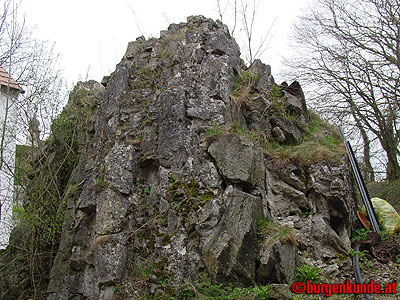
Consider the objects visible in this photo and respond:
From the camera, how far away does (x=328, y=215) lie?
6.17 metres

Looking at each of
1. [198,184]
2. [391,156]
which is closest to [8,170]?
[198,184]

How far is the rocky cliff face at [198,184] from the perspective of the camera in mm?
5281

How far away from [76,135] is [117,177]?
9.73 ft

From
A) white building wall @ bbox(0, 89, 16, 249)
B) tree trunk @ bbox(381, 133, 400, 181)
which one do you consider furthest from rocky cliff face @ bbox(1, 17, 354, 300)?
tree trunk @ bbox(381, 133, 400, 181)

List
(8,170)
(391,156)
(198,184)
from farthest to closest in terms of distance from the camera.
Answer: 1. (391,156)
2. (8,170)
3. (198,184)

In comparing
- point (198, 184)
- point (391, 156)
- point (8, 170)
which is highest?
point (391, 156)

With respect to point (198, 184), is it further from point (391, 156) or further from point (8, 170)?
point (391, 156)

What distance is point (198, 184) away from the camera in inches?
230

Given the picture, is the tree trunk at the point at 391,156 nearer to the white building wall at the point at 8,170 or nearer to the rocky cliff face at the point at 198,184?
the rocky cliff face at the point at 198,184

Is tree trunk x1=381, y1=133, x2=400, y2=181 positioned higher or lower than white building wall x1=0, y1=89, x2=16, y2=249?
higher

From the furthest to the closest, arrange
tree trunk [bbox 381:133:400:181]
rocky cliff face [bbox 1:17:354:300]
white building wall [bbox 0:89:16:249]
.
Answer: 1. tree trunk [bbox 381:133:400:181]
2. white building wall [bbox 0:89:16:249]
3. rocky cliff face [bbox 1:17:354:300]

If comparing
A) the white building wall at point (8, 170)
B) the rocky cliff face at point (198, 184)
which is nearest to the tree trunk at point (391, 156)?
the rocky cliff face at point (198, 184)

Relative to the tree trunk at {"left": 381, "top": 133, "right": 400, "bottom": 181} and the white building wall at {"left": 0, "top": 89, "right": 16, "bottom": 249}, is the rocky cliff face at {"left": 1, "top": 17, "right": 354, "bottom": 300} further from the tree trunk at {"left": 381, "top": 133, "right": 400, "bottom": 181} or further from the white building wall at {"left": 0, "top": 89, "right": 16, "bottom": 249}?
the tree trunk at {"left": 381, "top": 133, "right": 400, "bottom": 181}

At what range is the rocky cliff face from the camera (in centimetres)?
528
